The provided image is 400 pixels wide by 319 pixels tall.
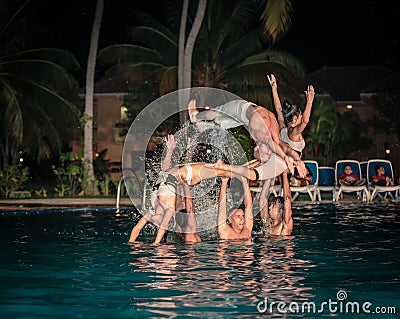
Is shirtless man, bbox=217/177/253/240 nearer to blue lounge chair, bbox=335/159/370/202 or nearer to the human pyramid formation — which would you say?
the human pyramid formation

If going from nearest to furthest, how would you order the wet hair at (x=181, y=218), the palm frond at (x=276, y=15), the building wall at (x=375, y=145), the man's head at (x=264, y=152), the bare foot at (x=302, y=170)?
the bare foot at (x=302, y=170), the wet hair at (x=181, y=218), the man's head at (x=264, y=152), the palm frond at (x=276, y=15), the building wall at (x=375, y=145)

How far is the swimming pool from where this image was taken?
7.55m

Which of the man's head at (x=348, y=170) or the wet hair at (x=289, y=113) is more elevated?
the wet hair at (x=289, y=113)

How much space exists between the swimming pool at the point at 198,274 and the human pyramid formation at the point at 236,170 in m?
0.36

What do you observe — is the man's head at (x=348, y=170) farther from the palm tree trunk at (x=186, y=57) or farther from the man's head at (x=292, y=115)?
the man's head at (x=292, y=115)

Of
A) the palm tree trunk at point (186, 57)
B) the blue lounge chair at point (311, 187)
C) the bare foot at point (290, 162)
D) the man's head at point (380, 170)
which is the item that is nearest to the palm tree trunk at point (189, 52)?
the palm tree trunk at point (186, 57)

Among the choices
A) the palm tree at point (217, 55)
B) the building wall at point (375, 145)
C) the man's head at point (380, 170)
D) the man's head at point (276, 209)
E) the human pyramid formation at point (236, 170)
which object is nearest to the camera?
the human pyramid formation at point (236, 170)

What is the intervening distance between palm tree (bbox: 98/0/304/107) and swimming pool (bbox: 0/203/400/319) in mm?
13849

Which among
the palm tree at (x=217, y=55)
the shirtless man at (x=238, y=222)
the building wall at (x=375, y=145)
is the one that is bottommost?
the shirtless man at (x=238, y=222)

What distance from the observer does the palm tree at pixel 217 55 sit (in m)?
28.2

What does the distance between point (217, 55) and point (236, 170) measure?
758 inches

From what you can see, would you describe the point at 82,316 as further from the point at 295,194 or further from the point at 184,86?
the point at 184,86

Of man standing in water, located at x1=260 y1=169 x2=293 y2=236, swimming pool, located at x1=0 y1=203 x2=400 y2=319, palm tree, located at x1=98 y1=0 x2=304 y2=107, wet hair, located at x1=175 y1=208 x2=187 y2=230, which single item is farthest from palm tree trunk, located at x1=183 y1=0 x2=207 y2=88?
wet hair, located at x1=175 y1=208 x2=187 y2=230

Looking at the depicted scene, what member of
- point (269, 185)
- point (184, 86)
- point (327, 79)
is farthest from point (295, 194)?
point (327, 79)
